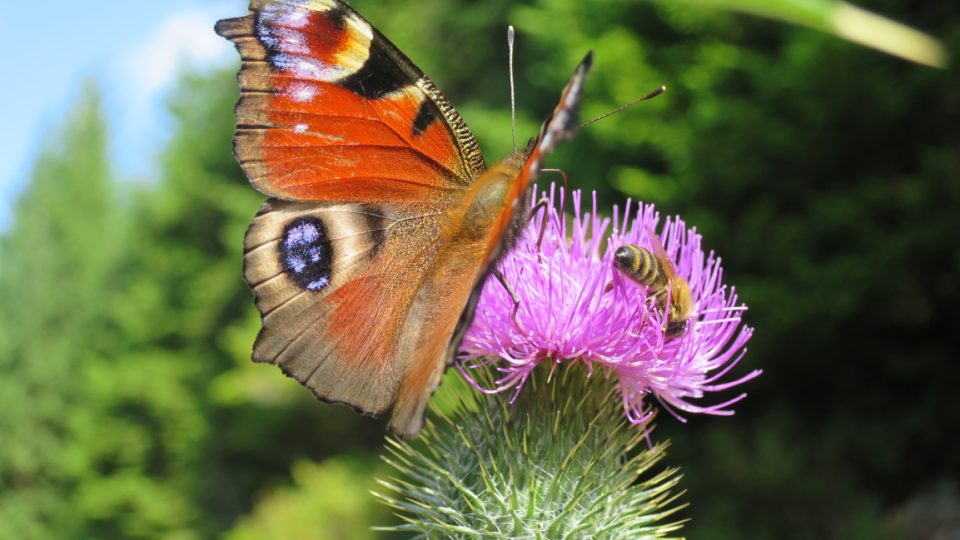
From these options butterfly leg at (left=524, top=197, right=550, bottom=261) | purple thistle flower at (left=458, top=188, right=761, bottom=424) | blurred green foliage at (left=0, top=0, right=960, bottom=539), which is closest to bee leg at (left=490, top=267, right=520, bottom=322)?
purple thistle flower at (left=458, top=188, right=761, bottom=424)

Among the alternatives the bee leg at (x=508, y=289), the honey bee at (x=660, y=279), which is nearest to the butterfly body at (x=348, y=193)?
the bee leg at (x=508, y=289)

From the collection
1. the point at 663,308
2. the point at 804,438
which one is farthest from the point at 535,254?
the point at 804,438

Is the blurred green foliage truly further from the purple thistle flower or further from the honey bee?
the honey bee

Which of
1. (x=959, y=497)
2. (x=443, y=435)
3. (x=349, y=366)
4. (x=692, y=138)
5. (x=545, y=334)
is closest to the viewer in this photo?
(x=349, y=366)

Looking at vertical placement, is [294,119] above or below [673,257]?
above

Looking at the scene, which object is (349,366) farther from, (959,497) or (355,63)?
(959,497)
